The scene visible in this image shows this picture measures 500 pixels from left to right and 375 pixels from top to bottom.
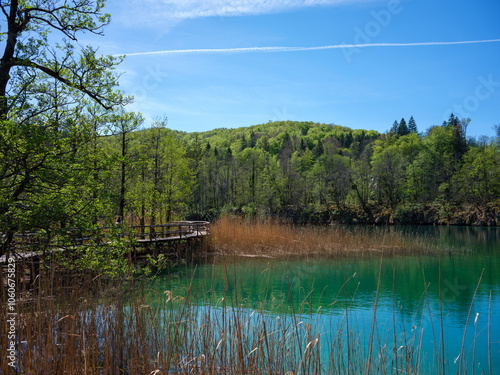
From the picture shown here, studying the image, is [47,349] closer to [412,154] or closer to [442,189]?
[442,189]

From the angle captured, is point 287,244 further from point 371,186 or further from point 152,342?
point 371,186

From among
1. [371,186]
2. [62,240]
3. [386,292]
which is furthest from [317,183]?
[62,240]

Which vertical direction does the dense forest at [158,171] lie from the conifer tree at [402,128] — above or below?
below

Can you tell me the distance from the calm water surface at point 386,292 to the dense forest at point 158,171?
8.61 ft

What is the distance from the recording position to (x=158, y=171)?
862 inches

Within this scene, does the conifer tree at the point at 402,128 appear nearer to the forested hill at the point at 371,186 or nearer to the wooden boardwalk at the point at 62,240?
the forested hill at the point at 371,186

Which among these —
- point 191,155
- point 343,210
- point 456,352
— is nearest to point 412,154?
point 343,210

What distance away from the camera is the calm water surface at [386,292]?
7465mm

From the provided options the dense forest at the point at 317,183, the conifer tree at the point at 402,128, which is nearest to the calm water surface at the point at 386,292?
the dense forest at the point at 317,183

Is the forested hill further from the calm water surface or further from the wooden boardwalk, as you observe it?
the wooden boardwalk

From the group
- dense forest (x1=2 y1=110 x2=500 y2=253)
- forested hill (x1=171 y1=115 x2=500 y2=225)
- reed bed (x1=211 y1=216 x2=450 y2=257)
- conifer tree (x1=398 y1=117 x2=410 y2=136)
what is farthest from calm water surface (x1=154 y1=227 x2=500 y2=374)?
conifer tree (x1=398 y1=117 x2=410 y2=136)

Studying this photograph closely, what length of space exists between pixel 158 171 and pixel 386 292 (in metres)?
14.9

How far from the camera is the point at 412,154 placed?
6391 centimetres

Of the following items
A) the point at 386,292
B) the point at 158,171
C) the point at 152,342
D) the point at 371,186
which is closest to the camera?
the point at 152,342
